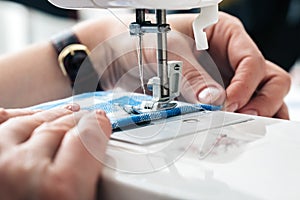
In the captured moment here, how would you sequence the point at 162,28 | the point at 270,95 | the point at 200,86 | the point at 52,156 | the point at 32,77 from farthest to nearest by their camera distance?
the point at 32,77 < the point at 270,95 < the point at 200,86 < the point at 162,28 < the point at 52,156

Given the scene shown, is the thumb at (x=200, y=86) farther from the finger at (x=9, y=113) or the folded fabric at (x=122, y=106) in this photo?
the finger at (x=9, y=113)

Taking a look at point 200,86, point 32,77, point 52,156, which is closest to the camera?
point 52,156

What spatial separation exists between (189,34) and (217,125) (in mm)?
253

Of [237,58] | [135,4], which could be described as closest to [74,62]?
[237,58]

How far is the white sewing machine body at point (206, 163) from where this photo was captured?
0.35 meters

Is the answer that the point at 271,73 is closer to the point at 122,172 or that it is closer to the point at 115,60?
the point at 115,60

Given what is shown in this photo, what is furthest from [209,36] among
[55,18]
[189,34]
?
[55,18]

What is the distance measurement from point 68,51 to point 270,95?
34 cm

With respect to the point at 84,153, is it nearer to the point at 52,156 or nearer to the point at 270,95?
the point at 52,156

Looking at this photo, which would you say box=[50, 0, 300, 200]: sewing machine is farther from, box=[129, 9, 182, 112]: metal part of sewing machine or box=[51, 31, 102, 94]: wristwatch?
box=[51, 31, 102, 94]: wristwatch

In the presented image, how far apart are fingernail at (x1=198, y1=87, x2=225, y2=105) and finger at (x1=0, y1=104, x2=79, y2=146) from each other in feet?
0.62

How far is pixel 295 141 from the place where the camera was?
48 cm

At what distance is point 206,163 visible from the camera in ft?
1.33

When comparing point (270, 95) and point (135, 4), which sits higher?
point (135, 4)
